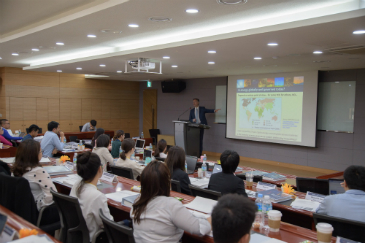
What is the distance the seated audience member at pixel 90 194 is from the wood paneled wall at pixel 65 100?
374 inches

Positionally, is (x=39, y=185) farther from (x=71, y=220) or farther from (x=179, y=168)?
(x=179, y=168)

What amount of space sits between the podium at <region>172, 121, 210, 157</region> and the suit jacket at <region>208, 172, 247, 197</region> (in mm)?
6042

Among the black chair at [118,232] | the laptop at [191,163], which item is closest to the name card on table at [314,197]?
the laptop at [191,163]

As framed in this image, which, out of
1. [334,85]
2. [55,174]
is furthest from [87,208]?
[334,85]

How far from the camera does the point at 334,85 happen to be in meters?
8.18

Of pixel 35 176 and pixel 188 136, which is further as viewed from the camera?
pixel 188 136

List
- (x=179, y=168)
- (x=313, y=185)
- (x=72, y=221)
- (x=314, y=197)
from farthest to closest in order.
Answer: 1. (x=313, y=185)
2. (x=179, y=168)
3. (x=314, y=197)
4. (x=72, y=221)

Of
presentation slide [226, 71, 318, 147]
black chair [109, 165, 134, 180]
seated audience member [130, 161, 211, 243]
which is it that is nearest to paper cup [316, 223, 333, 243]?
seated audience member [130, 161, 211, 243]

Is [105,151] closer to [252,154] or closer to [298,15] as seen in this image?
[298,15]

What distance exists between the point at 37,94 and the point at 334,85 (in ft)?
32.2

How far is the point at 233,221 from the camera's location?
4.63 ft

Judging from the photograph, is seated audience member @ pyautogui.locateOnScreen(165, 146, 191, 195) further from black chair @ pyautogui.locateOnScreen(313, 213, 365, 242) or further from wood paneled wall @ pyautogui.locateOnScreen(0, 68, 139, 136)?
wood paneled wall @ pyautogui.locateOnScreen(0, 68, 139, 136)

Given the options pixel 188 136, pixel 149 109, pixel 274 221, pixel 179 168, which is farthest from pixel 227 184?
pixel 149 109

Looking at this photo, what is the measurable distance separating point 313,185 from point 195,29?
3047 mm
